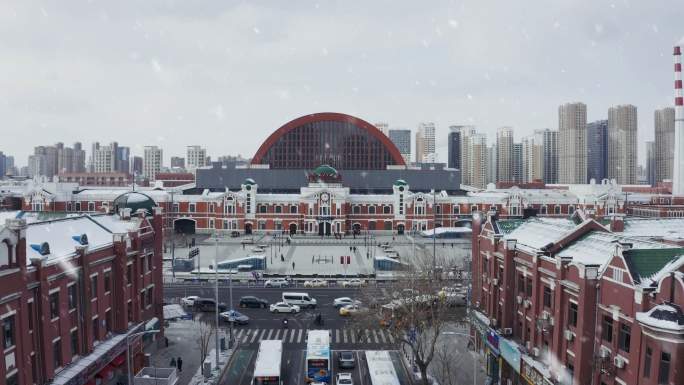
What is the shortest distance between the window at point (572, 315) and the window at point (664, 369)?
540 centimetres

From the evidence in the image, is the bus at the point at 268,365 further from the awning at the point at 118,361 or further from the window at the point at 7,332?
the window at the point at 7,332

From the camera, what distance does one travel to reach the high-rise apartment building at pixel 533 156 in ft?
578

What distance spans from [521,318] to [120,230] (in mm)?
23739

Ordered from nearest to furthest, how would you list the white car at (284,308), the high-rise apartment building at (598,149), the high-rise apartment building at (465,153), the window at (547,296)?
the window at (547,296), the white car at (284,308), the high-rise apartment building at (598,149), the high-rise apartment building at (465,153)

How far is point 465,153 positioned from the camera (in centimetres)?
18562

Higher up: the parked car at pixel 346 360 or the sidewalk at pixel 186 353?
the parked car at pixel 346 360

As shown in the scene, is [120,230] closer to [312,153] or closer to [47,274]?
[47,274]

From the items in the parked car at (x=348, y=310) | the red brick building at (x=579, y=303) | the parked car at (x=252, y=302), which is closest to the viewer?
the red brick building at (x=579, y=303)

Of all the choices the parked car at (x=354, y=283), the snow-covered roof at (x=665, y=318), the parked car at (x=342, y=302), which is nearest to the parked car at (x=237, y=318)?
the parked car at (x=342, y=302)

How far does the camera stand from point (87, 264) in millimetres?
25453

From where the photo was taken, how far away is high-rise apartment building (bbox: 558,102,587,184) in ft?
521

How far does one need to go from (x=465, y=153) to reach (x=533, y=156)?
2291 cm

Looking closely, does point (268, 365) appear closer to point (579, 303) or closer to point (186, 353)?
point (186, 353)

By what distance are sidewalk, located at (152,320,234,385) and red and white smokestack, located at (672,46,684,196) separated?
97.8 m
